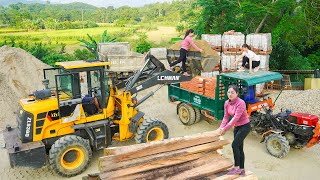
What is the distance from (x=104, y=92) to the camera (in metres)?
7.93

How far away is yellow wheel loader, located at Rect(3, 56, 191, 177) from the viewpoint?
7246mm

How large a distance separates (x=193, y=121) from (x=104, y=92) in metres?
4.12

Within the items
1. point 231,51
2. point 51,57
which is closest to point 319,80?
point 231,51

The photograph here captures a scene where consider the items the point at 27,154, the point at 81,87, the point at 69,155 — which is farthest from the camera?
the point at 81,87

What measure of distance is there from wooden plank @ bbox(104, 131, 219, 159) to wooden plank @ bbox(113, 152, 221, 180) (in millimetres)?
287

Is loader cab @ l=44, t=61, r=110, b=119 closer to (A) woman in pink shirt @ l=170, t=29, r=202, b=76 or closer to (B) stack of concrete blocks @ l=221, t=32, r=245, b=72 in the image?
(A) woman in pink shirt @ l=170, t=29, r=202, b=76

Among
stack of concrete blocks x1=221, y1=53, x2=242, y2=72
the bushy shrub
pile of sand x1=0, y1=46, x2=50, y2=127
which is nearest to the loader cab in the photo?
pile of sand x1=0, y1=46, x2=50, y2=127

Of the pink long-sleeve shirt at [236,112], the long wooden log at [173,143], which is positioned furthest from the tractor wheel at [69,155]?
the pink long-sleeve shirt at [236,112]

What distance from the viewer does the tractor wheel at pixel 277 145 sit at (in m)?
8.19

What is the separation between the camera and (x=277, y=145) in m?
8.41

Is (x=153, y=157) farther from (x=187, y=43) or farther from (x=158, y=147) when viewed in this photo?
(x=187, y=43)

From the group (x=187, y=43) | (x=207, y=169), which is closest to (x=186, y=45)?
(x=187, y=43)

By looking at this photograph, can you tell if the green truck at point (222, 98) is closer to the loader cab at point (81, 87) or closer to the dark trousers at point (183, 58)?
the dark trousers at point (183, 58)

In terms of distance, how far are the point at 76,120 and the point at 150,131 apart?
1.98m
